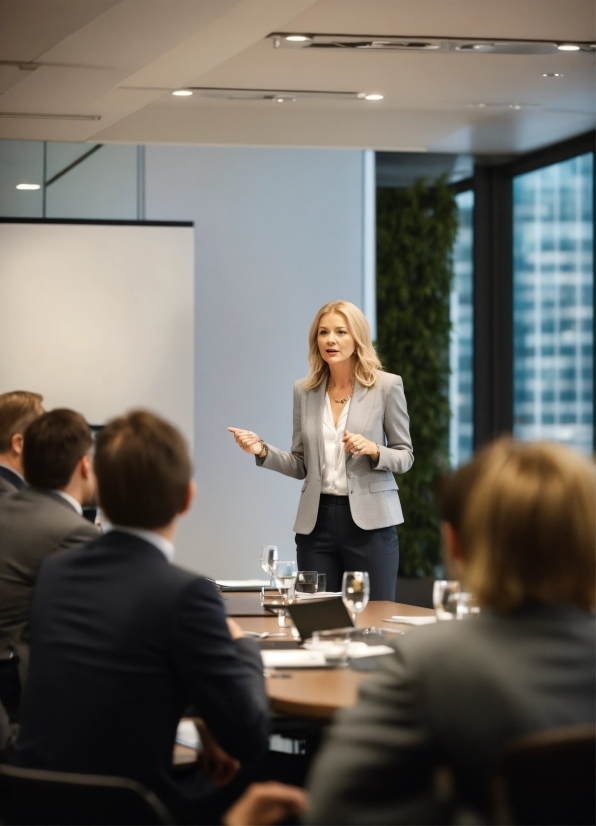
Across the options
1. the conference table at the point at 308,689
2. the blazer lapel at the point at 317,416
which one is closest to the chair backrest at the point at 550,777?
the conference table at the point at 308,689

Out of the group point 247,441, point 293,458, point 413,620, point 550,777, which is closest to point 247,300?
point 293,458

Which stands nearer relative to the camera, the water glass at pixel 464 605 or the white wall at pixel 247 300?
the water glass at pixel 464 605

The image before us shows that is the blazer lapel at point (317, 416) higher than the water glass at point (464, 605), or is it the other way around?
the blazer lapel at point (317, 416)

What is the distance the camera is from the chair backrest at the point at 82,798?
1.39m

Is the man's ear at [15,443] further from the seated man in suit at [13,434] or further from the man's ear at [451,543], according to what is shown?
the man's ear at [451,543]

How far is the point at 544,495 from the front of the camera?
1.23 metres

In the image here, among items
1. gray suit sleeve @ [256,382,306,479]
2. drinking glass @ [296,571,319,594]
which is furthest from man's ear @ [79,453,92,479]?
gray suit sleeve @ [256,382,306,479]

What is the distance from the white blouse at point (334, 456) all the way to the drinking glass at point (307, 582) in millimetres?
1112

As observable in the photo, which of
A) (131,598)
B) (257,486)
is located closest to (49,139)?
(257,486)

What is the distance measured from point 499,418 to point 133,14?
5.04 m

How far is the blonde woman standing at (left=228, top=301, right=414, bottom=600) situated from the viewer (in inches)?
156

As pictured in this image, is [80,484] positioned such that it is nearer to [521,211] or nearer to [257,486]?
[257,486]

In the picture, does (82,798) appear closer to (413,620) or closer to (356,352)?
(413,620)

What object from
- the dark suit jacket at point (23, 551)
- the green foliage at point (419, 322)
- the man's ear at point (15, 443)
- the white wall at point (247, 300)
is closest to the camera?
the dark suit jacket at point (23, 551)
